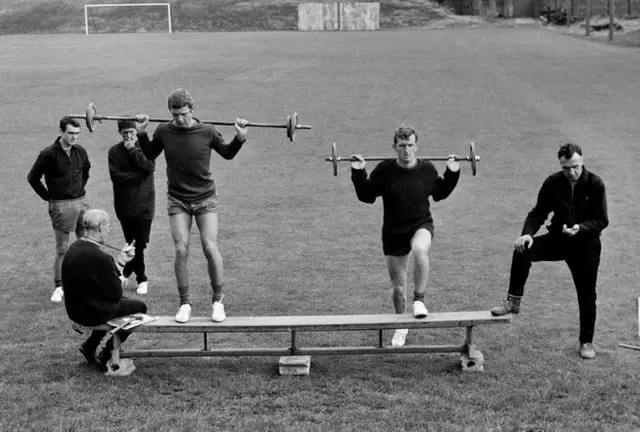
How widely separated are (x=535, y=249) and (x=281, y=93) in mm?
27723

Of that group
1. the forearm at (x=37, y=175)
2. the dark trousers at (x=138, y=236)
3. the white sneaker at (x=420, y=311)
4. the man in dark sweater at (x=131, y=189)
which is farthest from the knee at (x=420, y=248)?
the forearm at (x=37, y=175)

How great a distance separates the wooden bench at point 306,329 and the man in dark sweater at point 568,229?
46 centimetres

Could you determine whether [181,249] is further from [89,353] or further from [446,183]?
[446,183]

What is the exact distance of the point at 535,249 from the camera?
947cm

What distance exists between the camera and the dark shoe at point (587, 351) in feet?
31.8

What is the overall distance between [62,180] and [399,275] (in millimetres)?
4675

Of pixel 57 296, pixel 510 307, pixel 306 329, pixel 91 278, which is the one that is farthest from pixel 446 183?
pixel 57 296

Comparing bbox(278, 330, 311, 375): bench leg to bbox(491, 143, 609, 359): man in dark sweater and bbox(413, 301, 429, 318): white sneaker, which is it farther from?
bbox(491, 143, 609, 359): man in dark sweater

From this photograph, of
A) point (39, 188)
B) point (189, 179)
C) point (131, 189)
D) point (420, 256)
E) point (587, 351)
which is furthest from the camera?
point (131, 189)

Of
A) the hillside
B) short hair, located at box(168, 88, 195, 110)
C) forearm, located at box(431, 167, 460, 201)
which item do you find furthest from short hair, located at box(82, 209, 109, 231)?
the hillside

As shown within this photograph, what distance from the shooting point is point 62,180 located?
12000 millimetres

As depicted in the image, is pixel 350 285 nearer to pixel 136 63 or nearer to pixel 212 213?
pixel 212 213

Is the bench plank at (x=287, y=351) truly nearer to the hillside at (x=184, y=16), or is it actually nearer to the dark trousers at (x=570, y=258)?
the dark trousers at (x=570, y=258)

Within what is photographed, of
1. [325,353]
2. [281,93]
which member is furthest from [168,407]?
[281,93]
